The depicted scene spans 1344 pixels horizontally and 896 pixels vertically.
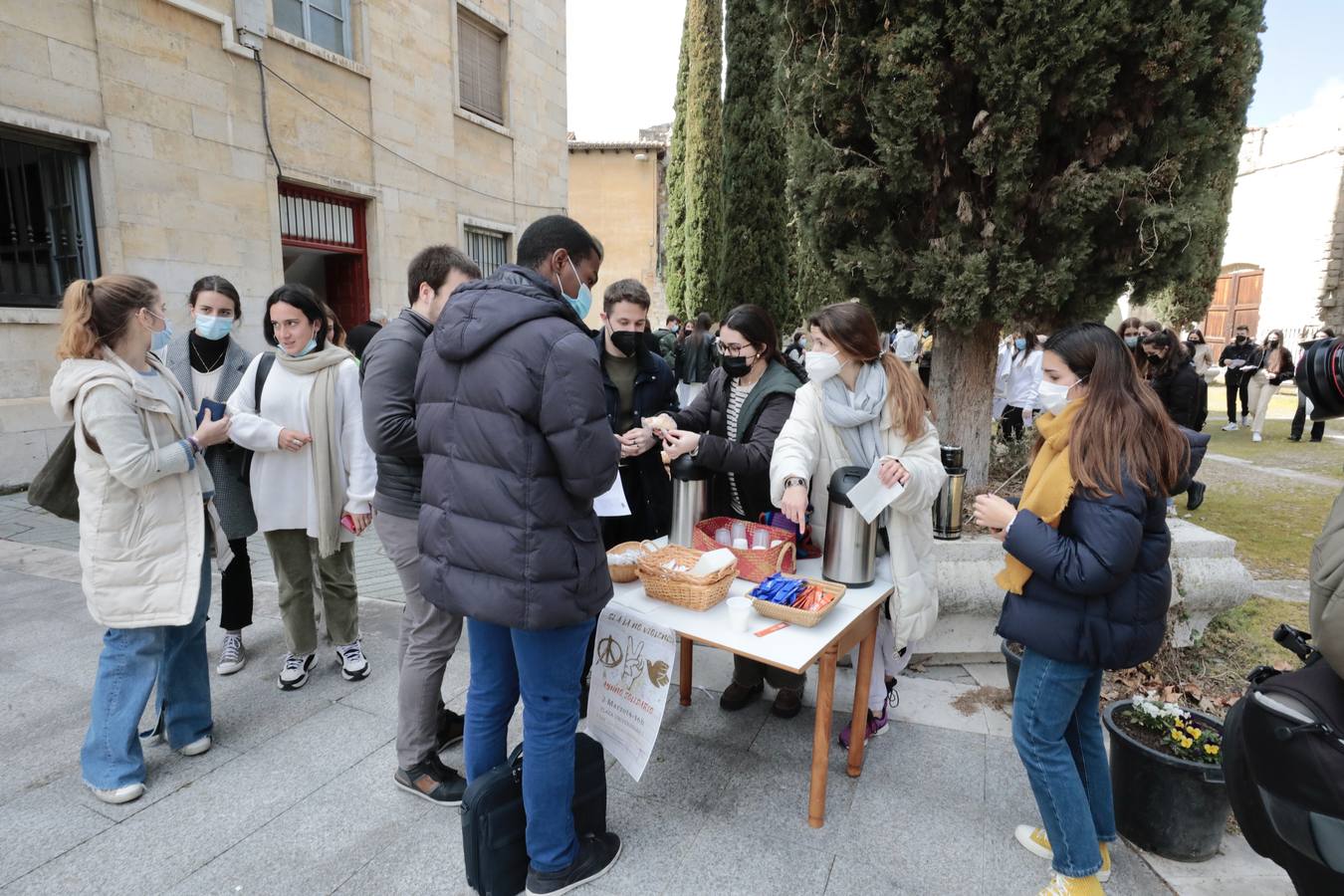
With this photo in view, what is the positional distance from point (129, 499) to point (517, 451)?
1.79 metres

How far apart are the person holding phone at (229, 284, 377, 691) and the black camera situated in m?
3.33

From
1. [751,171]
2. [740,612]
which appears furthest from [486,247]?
[740,612]

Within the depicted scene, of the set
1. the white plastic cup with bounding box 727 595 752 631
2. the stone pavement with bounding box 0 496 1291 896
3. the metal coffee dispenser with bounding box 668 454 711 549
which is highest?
the metal coffee dispenser with bounding box 668 454 711 549

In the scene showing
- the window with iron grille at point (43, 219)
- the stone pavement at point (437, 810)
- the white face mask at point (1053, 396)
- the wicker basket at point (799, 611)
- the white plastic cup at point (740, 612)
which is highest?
the window with iron grille at point (43, 219)

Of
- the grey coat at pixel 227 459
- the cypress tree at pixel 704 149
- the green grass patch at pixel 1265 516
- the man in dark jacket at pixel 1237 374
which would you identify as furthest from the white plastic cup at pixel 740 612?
the cypress tree at pixel 704 149

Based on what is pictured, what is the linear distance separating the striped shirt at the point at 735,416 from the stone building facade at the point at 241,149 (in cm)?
718

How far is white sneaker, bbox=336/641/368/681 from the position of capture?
12.1ft

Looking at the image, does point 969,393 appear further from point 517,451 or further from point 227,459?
point 227,459

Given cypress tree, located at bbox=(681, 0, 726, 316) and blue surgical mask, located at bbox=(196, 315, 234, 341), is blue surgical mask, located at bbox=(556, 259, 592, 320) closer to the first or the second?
blue surgical mask, located at bbox=(196, 315, 234, 341)

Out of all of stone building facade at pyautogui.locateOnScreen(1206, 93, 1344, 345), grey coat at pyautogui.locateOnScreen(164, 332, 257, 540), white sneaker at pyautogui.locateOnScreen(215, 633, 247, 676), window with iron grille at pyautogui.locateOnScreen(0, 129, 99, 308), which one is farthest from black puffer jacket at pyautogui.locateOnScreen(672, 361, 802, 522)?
stone building facade at pyautogui.locateOnScreen(1206, 93, 1344, 345)

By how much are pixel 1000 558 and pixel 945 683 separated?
0.75 metres

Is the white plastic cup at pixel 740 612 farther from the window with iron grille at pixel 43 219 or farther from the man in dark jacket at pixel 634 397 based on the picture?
the window with iron grille at pixel 43 219

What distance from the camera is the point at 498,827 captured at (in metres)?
2.21

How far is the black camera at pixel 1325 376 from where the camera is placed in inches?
60.3
